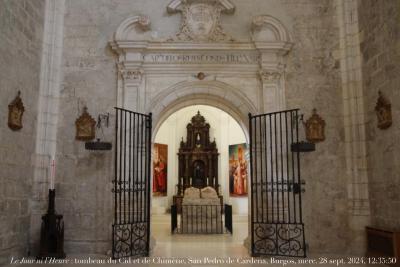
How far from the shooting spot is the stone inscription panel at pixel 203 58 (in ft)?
22.6

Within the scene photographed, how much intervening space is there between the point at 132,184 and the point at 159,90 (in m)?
1.61

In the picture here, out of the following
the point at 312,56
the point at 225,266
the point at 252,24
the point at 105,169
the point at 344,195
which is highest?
the point at 252,24

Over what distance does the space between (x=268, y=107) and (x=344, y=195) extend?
184 cm

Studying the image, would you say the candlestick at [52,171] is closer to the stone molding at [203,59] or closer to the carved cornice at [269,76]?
the stone molding at [203,59]

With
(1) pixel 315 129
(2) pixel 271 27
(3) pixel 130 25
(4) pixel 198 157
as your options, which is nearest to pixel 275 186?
(1) pixel 315 129

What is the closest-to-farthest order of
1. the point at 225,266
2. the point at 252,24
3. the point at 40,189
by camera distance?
the point at 225,266
the point at 40,189
the point at 252,24

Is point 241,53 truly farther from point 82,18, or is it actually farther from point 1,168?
point 1,168

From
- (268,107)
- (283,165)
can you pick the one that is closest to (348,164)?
(283,165)

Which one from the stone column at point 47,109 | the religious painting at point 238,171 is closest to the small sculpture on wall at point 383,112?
the stone column at point 47,109

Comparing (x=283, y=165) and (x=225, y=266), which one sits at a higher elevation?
(x=283, y=165)

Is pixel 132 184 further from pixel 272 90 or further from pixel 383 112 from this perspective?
pixel 383 112

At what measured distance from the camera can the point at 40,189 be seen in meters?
6.38

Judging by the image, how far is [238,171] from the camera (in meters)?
14.0

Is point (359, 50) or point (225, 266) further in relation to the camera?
point (359, 50)
